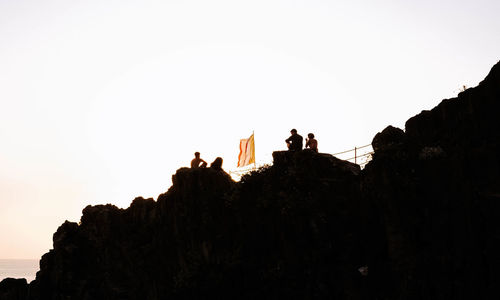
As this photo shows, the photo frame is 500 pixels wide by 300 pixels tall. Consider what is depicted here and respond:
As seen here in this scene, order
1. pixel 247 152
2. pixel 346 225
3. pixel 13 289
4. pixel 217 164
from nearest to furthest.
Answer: pixel 346 225, pixel 217 164, pixel 247 152, pixel 13 289

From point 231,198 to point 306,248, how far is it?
511cm

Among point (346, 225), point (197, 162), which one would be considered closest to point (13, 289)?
point (197, 162)

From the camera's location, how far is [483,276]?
52.7 feet

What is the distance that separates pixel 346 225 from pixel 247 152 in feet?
32.3

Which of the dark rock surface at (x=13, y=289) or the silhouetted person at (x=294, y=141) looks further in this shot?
the dark rock surface at (x=13, y=289)

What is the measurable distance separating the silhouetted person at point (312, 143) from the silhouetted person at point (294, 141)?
842 mm

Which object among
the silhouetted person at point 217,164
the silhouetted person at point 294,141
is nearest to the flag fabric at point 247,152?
the silhouetted person at point 217,164

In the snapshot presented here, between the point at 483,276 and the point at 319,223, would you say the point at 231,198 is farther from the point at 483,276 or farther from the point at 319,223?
the point at 483,276

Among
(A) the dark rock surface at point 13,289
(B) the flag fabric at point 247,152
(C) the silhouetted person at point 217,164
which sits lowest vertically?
(A) the dark rock surface at point 13,289

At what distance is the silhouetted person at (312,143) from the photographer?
24.9 meters

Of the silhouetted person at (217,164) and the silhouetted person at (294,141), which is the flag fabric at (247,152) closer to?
the silhouetted person at (217,164)

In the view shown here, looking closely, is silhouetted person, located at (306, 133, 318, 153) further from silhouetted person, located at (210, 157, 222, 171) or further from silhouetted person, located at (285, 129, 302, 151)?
silhouetted person, located at (210, 157, 222, 171)

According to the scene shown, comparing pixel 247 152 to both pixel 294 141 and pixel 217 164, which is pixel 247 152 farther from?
pixel 294 141

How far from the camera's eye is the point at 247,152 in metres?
29.4
